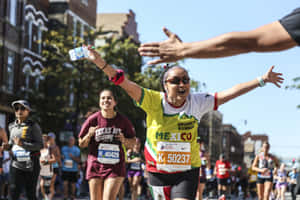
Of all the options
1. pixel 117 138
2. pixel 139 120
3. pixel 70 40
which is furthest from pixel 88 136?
pixel 139 120

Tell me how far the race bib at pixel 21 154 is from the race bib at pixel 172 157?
3.69 metres

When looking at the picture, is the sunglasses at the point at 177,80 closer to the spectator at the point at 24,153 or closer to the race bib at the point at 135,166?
the spectator at the point at 24,153

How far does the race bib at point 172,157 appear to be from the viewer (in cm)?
571

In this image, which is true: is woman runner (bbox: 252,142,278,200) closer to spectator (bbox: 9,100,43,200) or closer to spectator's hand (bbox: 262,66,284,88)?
spectator (bbox: 9,100,43,200)

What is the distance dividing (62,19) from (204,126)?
55237 mm

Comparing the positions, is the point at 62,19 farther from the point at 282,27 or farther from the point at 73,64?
the point at 282,27

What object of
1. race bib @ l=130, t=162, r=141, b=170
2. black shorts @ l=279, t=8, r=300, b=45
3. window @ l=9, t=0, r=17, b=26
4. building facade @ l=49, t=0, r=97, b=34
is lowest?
race bib @ l=130, t=162, r=141, b=170

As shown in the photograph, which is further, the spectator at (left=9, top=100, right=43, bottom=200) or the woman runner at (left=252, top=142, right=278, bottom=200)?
the woman runner at (left=252, top=142, right=278, bottom=200)

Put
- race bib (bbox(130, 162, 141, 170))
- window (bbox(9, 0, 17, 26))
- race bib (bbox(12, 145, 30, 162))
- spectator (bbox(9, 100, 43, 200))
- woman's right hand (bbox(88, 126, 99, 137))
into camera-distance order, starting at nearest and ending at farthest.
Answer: woman's right hand (bbox(88, 126, 99, 137)), spectator (bbox(9, 100, 43, 200)), race bib (bbox(12, 145, 30, 162)), race bib (bbox(130, 162, 141, 170)), window (bbox(9, 0, 17, 26))

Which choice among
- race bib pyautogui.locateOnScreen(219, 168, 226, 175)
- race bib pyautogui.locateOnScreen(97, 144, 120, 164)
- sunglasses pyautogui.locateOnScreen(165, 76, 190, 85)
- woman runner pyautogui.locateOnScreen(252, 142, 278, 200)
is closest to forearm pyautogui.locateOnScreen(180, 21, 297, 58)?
sunglasses pyautogui.locateOnScreen(165, 76, 190, 85)

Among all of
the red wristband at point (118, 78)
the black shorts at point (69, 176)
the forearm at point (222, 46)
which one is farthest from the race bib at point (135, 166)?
the forearm at point (222, 46)

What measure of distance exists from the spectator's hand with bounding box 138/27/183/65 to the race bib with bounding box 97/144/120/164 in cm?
471

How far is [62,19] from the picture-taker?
35.7m

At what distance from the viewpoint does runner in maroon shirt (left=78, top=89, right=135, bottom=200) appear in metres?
7.55
